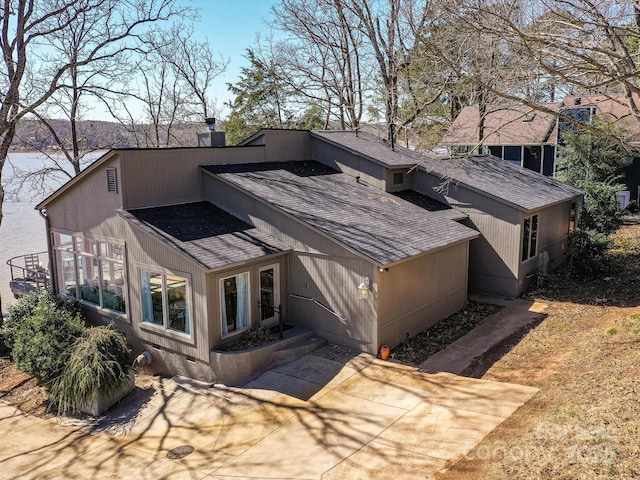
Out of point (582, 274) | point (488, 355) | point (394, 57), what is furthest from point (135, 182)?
point (394, 57)

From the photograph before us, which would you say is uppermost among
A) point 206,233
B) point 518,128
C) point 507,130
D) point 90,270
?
point 518,128

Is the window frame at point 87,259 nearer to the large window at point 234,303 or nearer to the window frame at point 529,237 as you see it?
the large window at point 234,303

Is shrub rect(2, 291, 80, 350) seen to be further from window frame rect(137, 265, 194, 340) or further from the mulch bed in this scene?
the mulch bed

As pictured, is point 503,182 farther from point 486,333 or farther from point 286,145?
point 286,145

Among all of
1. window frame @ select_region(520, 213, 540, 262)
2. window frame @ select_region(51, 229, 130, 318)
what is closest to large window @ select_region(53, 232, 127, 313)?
window frame @ select_region(51, 229, 130, 318)

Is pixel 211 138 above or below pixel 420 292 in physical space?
above

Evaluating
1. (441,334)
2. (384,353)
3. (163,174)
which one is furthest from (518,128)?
(163,174)

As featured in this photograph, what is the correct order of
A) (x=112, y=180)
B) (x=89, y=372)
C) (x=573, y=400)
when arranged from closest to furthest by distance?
(x=573, y=400) < (x=89, y=372) < (x=112, y=180)
